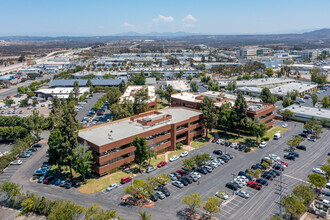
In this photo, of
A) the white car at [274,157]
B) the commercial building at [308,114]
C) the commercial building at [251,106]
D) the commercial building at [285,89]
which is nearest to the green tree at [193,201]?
the white car at [274,157]

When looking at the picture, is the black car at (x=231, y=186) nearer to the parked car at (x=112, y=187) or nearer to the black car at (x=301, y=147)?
the parked car at (x=112, y=187)

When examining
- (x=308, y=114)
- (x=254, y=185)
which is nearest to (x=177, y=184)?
(x=254, y=185)

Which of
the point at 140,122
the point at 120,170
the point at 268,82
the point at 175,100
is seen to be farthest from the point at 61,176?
the point at 268,82

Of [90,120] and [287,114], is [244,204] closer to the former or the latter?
[287,114]

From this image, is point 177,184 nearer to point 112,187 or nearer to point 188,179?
point 188,179

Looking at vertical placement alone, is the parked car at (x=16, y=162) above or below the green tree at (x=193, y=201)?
below

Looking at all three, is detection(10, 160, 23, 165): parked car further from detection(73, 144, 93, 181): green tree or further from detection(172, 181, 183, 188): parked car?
detection(172, 181, 183, 188): parked car
